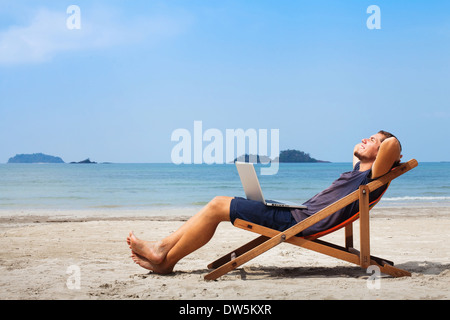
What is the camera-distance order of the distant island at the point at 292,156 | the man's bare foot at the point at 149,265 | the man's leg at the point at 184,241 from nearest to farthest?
the man's leg at the point at 184,241 → the man's bare foot at the point at 149,265 → the distant island at the point at 292,156

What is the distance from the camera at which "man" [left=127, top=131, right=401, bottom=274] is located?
14.1 feet

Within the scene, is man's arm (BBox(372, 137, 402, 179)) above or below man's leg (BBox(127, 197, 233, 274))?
above

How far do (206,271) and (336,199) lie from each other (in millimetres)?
1530

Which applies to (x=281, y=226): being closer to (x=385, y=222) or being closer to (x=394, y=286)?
(x=394, y=286)

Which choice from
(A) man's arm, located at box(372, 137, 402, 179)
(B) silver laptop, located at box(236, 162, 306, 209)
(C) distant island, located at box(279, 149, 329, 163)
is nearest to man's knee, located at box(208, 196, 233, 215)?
(B) silver laptop, located at box(236, 162, 306, 209)

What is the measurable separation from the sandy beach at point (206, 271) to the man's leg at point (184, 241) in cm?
16

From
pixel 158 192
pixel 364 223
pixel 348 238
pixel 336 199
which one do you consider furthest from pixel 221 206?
pixel 158 192

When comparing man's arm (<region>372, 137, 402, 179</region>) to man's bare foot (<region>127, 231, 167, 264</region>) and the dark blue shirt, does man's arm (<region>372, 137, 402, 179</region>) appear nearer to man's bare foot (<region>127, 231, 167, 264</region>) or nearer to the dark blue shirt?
the dark blue shirt

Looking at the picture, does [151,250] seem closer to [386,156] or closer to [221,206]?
[221,206]

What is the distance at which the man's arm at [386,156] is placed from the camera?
417cm

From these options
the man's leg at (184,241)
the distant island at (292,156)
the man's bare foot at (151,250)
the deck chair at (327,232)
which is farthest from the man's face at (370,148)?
the distant island at (292,156)

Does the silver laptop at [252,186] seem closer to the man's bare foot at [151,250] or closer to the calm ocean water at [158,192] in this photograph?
the man's bare foot at [151,250]
